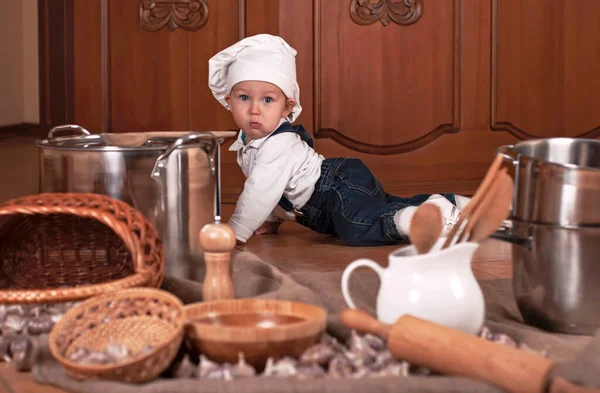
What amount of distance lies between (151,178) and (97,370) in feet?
1.60

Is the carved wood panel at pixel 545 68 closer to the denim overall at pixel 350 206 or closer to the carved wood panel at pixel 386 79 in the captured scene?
the carved wood panel at pixel 386 79

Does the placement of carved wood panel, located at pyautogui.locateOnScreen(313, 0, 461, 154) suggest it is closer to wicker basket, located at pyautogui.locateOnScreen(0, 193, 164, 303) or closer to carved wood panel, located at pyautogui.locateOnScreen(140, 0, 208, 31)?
carved wood panel, located at pyautogui.locateOnScreen(140, 0, 208, 31)

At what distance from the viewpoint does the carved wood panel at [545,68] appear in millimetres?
2445

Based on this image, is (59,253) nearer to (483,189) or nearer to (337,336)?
(337,336)

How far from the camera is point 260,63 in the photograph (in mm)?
1713

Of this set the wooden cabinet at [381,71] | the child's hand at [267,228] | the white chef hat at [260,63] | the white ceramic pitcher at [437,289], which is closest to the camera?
the white ceramic pitcher at [437,289]

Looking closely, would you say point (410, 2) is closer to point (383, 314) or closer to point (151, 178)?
point (151, 178)

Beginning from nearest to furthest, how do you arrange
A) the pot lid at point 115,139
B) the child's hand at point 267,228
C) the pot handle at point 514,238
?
the pot handle at point 514,238 < the pot lid at point 115,139 < the child's hand at point 267,228

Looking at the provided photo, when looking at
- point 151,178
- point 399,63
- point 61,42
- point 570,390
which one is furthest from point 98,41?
point 570,390

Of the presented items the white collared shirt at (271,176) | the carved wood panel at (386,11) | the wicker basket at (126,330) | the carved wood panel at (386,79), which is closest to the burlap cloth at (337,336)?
the wicker basket at (126,330)

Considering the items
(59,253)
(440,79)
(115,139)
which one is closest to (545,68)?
(440,79)

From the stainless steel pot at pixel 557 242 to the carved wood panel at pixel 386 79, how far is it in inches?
48.2

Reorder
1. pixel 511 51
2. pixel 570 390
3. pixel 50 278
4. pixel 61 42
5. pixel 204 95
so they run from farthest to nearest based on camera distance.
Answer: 1. pixel 61 42
2. pixel 511 51
3. pixel 204 95
4. pixel 50 278
5. pixel 570 390

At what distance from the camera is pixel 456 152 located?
7.95 feet
